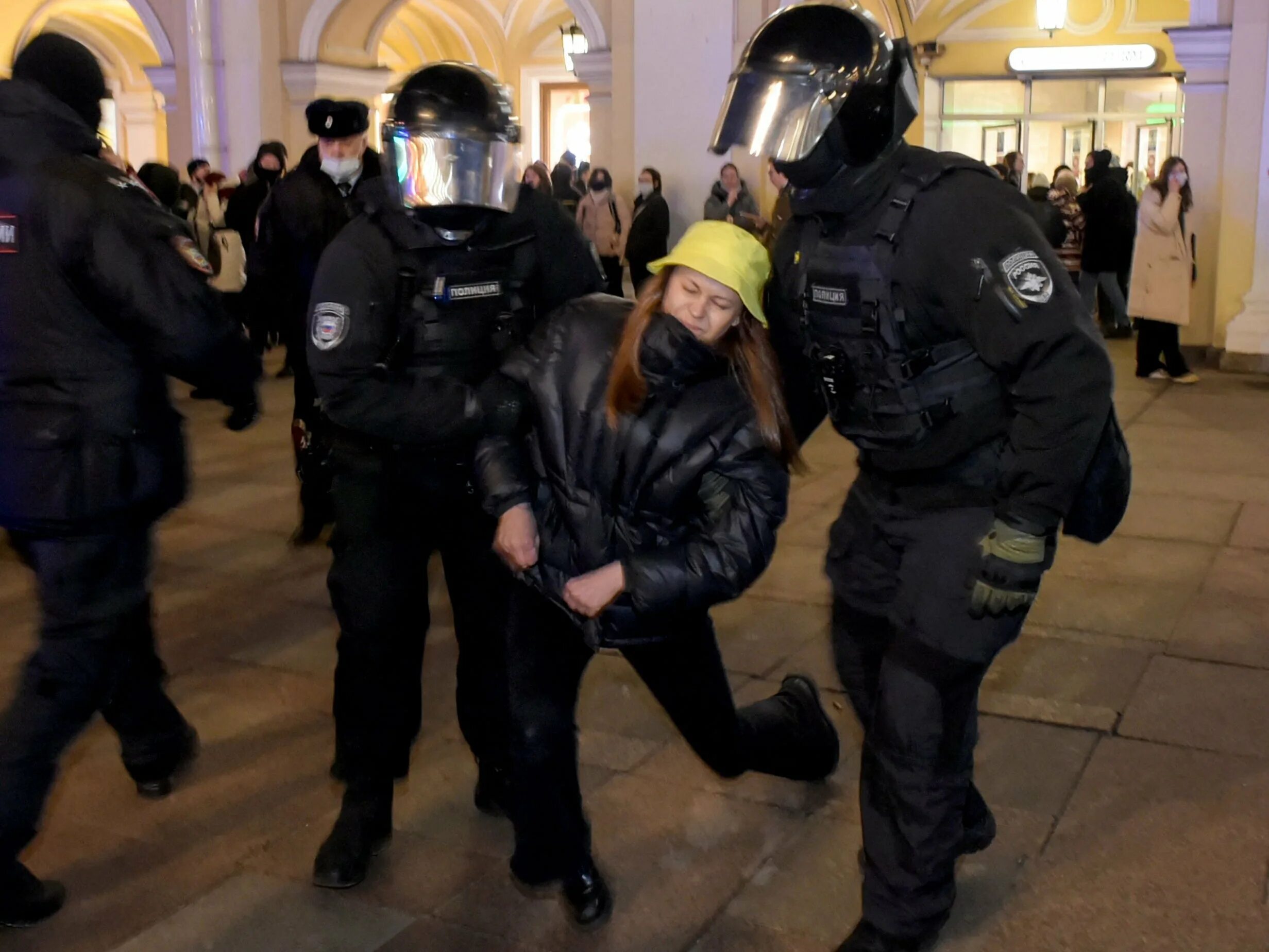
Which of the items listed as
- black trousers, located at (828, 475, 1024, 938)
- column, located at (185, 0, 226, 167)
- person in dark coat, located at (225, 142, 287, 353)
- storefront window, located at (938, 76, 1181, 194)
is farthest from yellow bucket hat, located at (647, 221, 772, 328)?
storefront window, located at (938, 76, 1181, 194)

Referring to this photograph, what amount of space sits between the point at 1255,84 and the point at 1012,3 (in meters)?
9.71

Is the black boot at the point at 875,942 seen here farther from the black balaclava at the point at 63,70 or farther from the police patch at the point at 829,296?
the black balaclava at the point at 63,70

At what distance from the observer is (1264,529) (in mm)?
6434

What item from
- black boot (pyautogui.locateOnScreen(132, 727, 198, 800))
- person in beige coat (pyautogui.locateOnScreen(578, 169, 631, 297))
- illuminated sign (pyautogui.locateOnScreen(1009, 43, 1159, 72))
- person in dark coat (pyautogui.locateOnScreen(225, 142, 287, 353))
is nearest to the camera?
black boot (pyautogui.locateOnScreen(132, 727, 198, 800))

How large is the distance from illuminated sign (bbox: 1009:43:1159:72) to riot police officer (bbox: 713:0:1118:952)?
19.5 meters

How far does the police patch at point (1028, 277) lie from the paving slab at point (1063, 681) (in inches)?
81.7

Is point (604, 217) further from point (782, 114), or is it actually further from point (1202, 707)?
point (782, 114)

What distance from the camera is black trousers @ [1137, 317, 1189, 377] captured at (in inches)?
440

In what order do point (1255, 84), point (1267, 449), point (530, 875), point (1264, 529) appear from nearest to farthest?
point (530, 875) < point (1264, 529) < point (1267, 449) < point (1255, 84)

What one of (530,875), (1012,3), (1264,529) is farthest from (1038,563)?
(1012,3)

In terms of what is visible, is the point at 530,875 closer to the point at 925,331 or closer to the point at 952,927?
the point at 952,927

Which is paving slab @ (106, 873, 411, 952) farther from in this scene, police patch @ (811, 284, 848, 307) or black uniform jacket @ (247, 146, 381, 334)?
black uniform jacket @ (247, 146, 381, 334)

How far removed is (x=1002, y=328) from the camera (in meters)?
2.49

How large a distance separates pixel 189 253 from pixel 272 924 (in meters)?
1.51
